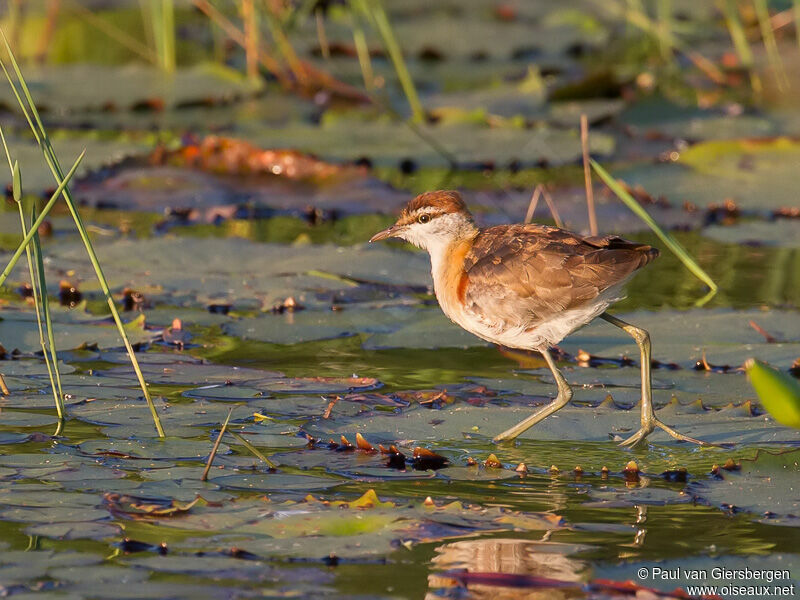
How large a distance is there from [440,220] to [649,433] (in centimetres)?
169

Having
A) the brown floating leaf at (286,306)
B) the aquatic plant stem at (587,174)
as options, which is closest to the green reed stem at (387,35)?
the aquatic plant stem at (587,174)

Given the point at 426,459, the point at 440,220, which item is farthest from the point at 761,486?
the point at 440,220

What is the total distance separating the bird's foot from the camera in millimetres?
5453

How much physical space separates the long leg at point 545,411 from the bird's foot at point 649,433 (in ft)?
1.21

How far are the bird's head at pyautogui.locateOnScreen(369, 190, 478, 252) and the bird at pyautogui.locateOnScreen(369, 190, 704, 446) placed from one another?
0.30 m

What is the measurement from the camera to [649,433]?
5.50 meters

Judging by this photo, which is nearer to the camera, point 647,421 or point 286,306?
point 647,421

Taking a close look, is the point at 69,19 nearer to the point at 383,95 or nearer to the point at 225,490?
the point at 383,95

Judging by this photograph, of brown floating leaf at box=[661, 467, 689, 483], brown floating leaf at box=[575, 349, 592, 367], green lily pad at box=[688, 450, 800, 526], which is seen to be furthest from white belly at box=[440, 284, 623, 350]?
green lily pad at box=[688, 450, 800, 526]

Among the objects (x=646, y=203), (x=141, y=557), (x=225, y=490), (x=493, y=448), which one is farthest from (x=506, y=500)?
(x=646, y=203)

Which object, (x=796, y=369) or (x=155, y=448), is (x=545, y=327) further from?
(x=155, y=448)

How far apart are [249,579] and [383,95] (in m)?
10.1

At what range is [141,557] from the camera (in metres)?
4.13

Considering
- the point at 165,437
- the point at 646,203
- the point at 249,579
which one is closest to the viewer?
the point at 249,579
